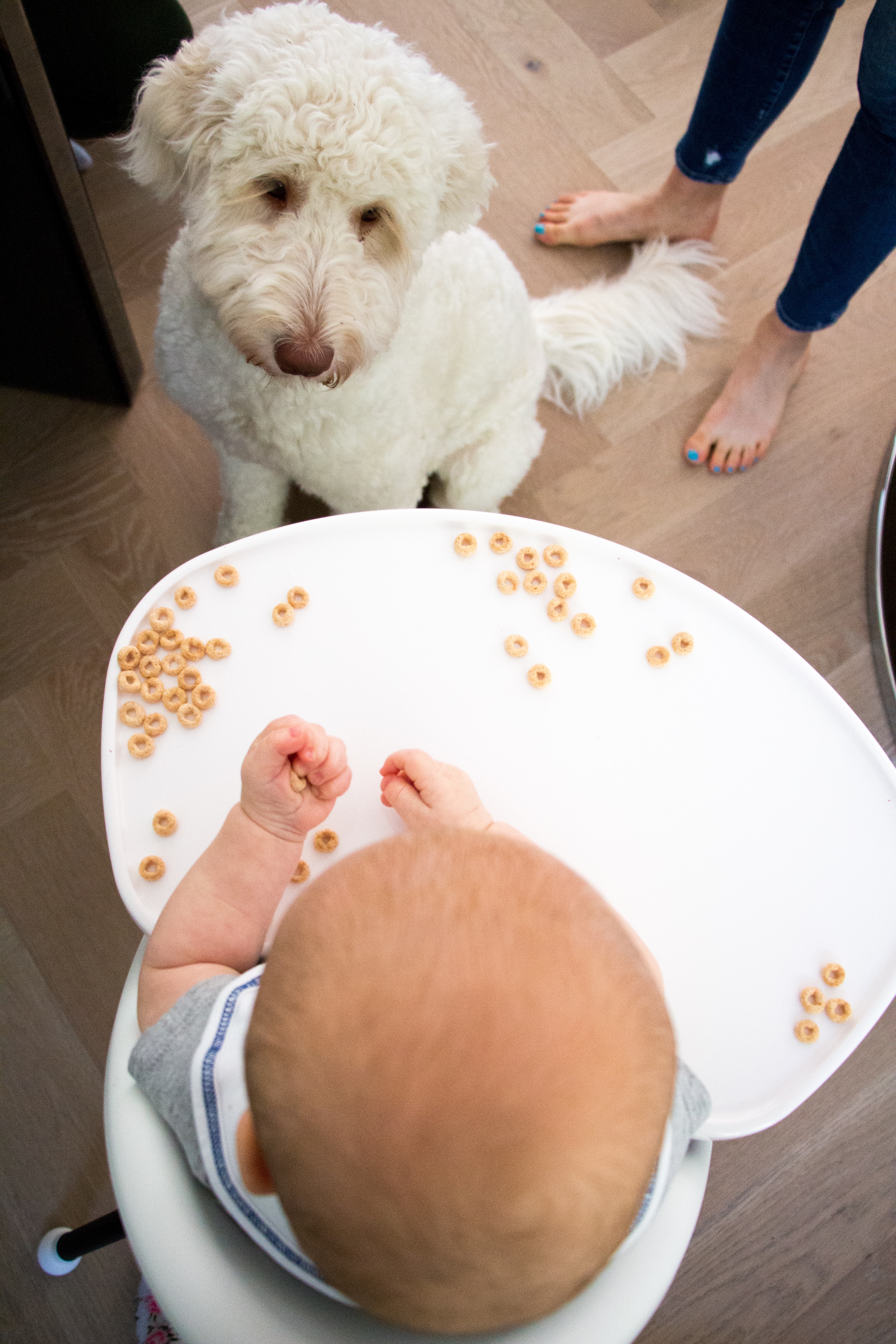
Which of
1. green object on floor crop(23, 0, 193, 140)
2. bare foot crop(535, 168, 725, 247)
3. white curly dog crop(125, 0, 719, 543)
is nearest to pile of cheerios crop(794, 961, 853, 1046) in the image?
white curly dog crop(125, 0, 719, 543)

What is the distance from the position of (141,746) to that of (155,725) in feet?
0.06

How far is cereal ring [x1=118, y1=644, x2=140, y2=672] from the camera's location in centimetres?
65

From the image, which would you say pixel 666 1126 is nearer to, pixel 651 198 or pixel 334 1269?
pixel 334 1269

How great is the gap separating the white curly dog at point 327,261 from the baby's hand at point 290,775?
285 millimetres

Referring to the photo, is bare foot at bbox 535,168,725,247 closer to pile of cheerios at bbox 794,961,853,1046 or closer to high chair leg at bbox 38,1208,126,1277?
pile of cheerios at bbox 794,961,853,1046

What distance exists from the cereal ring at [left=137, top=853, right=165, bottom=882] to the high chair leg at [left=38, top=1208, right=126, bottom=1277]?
11.0 inches

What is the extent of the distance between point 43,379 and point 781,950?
111cm

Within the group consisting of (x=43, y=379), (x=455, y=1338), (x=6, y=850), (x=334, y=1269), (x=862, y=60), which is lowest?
(x=6, y=850)

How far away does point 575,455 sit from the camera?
125 cm

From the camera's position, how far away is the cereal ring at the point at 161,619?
25.8 inches

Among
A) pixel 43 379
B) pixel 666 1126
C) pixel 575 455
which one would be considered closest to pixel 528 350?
pixel 575 455

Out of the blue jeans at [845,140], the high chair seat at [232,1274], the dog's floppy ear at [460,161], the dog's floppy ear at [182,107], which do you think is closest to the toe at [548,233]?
the blue jeans at [845,140]

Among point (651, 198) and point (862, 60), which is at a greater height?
point (862, 60)

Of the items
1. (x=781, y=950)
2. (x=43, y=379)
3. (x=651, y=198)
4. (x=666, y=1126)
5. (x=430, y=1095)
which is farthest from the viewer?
(x=651, y=198)
